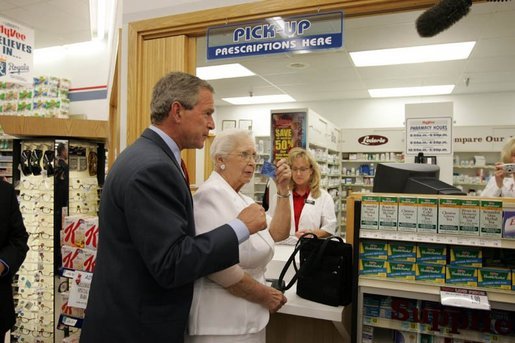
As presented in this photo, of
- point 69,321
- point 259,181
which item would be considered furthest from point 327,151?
point 69,321

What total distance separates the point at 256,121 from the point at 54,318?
9.31m

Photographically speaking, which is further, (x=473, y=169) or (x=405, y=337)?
(x=473, y=169)

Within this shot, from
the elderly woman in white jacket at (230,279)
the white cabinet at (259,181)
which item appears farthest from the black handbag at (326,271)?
the white cabinet at (259,181)

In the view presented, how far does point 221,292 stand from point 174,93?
855 millimetres

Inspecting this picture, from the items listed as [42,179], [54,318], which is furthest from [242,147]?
[54,318]

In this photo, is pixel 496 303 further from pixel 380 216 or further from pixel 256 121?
pixel 256 121

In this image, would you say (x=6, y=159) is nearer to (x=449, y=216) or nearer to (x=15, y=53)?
(x=15, y=53)

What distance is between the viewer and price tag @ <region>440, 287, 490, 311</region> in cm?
166

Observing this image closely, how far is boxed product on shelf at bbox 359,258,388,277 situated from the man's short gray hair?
3.98 ft

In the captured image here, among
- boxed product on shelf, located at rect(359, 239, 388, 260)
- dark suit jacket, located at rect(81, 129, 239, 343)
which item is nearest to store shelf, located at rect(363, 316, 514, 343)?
boxed product on shelf, located at rect(359, 239, 388, 260)

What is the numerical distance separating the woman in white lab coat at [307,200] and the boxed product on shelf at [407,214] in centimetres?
159

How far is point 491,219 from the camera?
1771 mm

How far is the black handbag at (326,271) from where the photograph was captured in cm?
196

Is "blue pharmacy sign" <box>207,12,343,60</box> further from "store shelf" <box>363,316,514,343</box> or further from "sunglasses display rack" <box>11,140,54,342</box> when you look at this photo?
"sunglasses display rack" <box>11,140,54,342</box>
